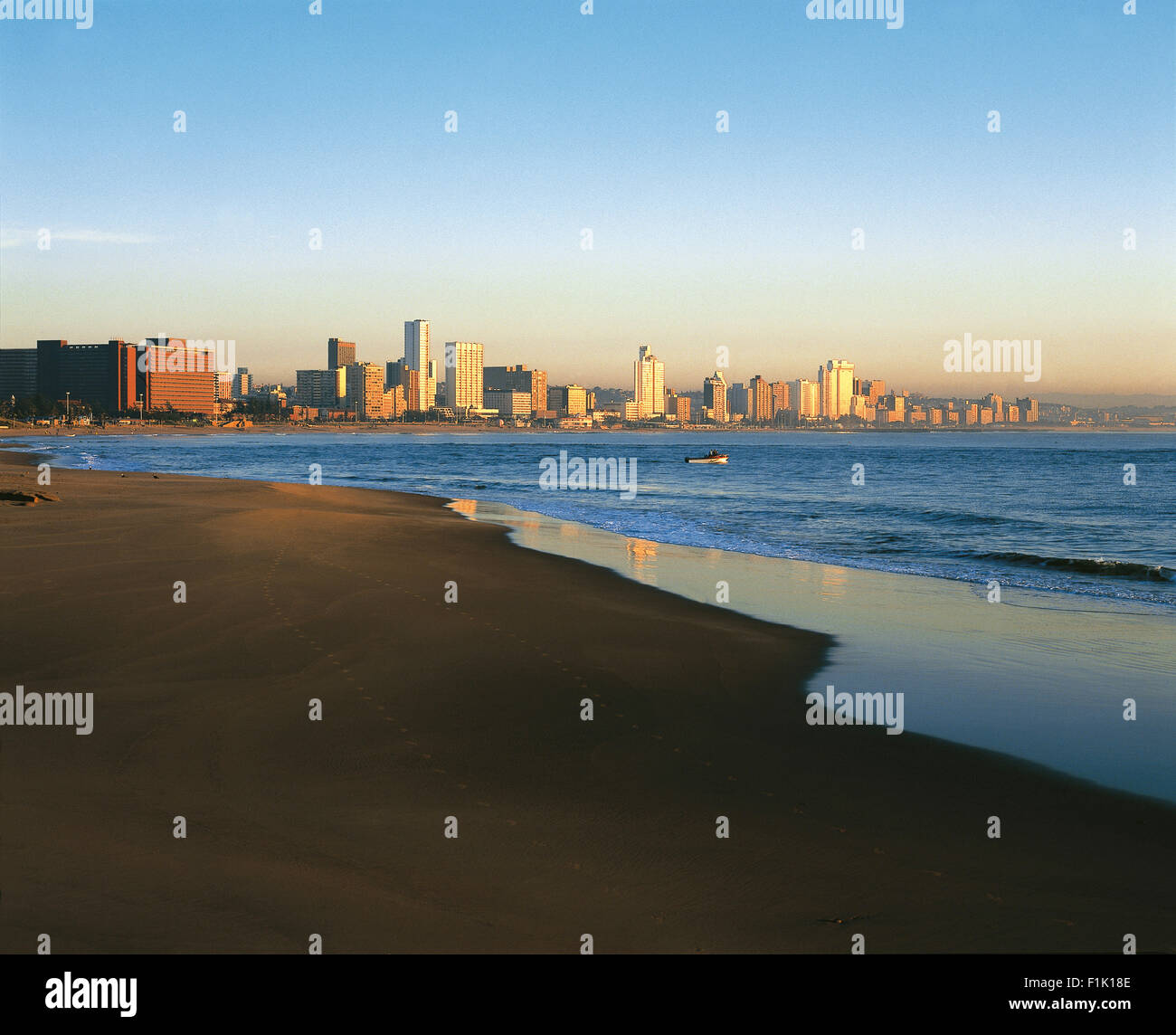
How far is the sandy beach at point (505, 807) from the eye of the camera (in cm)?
516

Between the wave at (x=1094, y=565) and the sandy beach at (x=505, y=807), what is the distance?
11.7 meters

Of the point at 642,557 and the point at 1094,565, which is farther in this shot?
the point at 642,557

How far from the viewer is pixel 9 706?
887 centimetres

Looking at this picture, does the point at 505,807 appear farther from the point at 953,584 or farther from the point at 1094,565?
the point at 1094,565

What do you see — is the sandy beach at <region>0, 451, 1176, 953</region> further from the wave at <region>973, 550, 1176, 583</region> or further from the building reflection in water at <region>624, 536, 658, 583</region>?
the wave at <region>973, 550, 1176, 583</region>

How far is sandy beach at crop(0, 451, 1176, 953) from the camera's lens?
5.16 m

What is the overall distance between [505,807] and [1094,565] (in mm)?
20048

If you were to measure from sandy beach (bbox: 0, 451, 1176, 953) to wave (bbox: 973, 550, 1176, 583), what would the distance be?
11.7 metres

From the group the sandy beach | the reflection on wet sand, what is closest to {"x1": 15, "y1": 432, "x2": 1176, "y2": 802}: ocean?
the reflection on wet sand

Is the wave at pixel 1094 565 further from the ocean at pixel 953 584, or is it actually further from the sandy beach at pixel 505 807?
the sandy beach at pixel 505 807

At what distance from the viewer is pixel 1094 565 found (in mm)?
22578

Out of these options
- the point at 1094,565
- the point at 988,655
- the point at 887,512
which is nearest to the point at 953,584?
the point at 1094,565

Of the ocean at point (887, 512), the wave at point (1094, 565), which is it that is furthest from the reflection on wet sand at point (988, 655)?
the wave at point (1094, 565)
